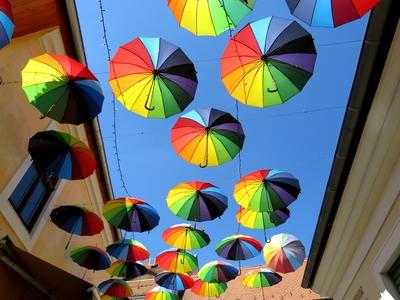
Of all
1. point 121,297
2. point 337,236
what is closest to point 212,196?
point 337,236

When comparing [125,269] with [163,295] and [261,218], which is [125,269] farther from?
[261,218]

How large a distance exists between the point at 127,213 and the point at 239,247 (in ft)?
9.68

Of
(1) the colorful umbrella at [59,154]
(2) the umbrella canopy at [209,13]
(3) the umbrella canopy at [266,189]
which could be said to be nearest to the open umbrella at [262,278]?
(3) the umbrella canopy at [266,189]

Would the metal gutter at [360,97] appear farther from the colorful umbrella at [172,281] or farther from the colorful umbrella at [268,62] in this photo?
the colorful umbrella at [172,281]

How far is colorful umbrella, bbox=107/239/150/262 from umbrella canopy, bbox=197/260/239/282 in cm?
173

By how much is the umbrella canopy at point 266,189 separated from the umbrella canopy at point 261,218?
970 mm

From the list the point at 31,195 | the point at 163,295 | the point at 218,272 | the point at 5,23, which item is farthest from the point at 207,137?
the point at 163,295

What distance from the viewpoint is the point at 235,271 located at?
9406mm

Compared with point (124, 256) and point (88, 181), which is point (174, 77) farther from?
point (88, 181)

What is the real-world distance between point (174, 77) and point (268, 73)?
1.33 metres

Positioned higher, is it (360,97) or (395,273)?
(360,97)

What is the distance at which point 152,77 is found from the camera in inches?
197

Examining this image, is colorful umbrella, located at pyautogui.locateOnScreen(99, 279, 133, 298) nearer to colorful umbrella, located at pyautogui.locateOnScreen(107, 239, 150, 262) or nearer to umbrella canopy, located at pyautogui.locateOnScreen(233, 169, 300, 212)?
colorful umbrella, located at pyautogui.locateOnScreen(107, 239, 150, 262)

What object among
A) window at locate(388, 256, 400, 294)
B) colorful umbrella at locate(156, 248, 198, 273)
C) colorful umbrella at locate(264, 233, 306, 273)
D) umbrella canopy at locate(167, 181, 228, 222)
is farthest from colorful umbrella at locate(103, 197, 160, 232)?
window at locate(388, 256, 400, 294)
